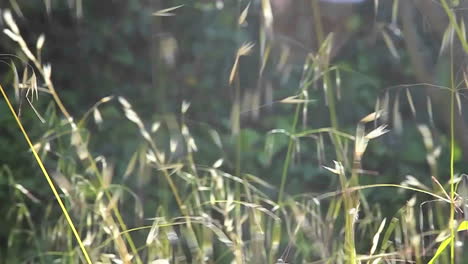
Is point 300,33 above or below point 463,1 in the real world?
below

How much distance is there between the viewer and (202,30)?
7.89 feet

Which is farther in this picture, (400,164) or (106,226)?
(400,164)

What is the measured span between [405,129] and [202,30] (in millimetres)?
653

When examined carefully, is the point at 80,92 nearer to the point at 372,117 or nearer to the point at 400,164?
the point at 400,164

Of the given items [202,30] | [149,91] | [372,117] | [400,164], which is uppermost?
[372,117]

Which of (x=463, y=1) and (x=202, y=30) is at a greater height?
(x=463, y=1)

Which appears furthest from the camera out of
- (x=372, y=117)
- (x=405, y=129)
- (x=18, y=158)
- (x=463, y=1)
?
(x=405, y=129)

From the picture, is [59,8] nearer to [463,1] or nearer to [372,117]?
[463,1]

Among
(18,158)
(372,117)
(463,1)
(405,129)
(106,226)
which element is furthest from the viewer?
(405,129)

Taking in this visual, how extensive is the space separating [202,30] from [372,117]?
1575mm

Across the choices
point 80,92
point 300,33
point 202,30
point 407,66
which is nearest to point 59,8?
point 80,92

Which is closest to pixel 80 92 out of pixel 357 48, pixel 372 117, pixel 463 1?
pixel 357 48

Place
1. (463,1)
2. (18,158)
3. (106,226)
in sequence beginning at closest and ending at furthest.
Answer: (106,226) → (463,1) → (18,158)

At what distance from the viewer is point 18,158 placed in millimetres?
2168
